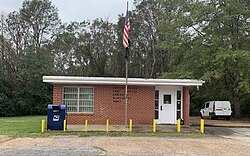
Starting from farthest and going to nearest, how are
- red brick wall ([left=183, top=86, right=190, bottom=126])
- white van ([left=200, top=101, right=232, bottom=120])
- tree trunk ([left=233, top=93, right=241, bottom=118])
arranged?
tree trunk ([left=233, top=93, right=241, bottom=118]), white van ([left=200, top=101, right=232, bottom=120]), red brick wall ([left=183, top=86, right=190, bottom=126])

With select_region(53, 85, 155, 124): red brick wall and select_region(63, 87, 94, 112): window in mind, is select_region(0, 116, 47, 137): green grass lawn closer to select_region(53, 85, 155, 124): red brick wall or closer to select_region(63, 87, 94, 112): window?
select_region(63, 87, 94, 112): window

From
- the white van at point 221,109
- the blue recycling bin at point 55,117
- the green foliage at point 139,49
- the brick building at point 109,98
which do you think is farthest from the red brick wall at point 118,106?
the white van at point 221,109

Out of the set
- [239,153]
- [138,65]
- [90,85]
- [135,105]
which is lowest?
[239,153]

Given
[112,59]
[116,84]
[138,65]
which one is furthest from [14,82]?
[116,84]

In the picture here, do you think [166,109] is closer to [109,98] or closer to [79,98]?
[109,98]

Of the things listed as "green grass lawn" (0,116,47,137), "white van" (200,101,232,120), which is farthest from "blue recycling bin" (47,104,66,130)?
"white van" (200,101,232,120)

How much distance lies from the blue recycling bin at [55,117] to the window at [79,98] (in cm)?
293

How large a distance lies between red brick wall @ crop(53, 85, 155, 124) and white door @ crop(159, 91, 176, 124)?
0.96 meters

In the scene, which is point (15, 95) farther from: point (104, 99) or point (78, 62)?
point (104, 99)

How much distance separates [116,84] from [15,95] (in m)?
23.8

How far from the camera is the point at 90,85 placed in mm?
18953

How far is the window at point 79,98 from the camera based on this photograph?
18.7 m

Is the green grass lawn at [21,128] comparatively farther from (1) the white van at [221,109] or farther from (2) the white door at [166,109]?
(1) the white van at [221,109]

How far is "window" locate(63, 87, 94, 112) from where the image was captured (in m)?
18.7
